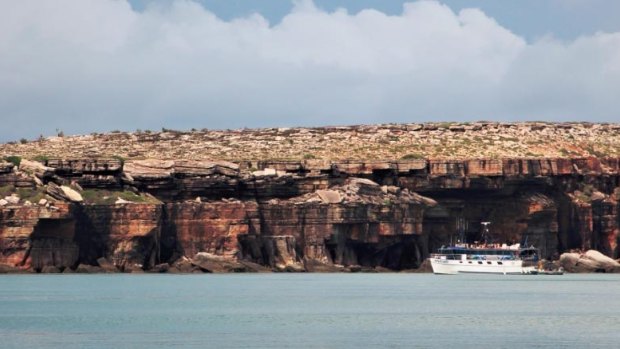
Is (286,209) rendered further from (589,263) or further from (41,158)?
(589,263)

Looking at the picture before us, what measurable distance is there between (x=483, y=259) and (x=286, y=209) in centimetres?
2171

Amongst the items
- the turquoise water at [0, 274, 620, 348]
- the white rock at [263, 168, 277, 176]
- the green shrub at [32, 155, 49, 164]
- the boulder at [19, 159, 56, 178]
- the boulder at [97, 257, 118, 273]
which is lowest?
the turquoise water at [0, 274, 620, 348]

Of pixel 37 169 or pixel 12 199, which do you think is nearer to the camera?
pixel 12 199

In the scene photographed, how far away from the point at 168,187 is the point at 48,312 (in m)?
61.9

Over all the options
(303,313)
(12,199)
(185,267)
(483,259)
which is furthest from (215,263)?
(303,313)

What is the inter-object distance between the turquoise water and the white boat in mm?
20136

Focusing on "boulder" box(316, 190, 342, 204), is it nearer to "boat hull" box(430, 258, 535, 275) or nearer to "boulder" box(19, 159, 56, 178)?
"boat hull" box(430, 258, 535, 275)

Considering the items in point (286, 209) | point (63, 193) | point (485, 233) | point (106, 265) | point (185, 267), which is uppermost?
point (286, 209)

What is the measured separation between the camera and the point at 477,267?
5822 inches

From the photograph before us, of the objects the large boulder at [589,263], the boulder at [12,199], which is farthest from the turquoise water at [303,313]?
the large boulder at [589,263]

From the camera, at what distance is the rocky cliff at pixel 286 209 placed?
134625mm

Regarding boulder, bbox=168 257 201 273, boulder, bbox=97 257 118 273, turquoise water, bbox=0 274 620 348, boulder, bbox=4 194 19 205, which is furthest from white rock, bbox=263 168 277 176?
boulder, bbox=4 194 19 205

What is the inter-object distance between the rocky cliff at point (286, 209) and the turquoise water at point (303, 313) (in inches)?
445

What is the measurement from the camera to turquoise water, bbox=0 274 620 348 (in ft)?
207
